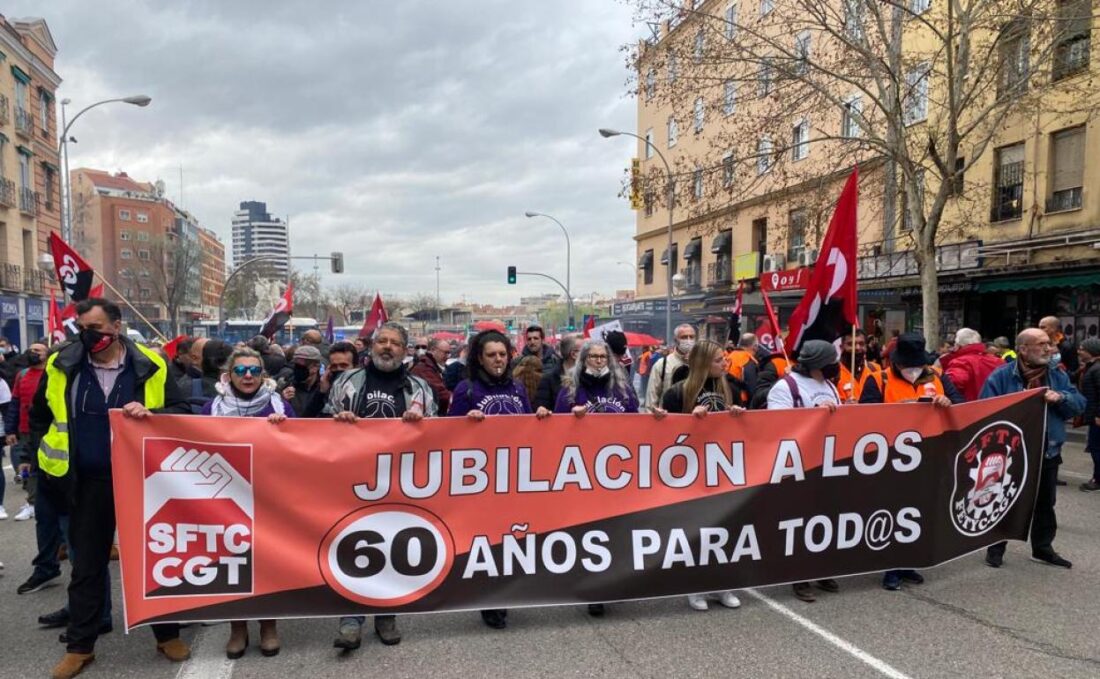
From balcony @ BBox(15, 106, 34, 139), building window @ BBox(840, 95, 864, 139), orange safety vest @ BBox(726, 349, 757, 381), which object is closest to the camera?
orange safety vest @ BBox(726, 349, 757, 381)

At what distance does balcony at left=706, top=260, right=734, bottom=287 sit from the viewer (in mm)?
30659

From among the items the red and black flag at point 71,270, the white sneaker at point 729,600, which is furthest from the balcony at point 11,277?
the white sneaker at point 729,600

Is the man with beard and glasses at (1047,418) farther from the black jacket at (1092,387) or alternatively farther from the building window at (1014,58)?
the building window at (1014,58)

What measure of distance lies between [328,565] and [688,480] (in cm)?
211

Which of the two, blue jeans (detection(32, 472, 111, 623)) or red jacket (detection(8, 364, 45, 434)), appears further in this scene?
red jacket (detection(8, 364, 45, 434))

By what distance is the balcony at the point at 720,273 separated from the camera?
30659 millimetres

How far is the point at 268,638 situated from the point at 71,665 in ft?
2.99

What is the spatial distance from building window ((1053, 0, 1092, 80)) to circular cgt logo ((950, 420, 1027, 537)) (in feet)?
39.7

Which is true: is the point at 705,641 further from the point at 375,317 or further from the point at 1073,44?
the point at 1073,44

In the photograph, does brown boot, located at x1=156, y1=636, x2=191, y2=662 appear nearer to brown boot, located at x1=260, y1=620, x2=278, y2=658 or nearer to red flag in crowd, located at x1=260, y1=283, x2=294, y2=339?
brown boot, located at x1=260, y1=620, x2=278, y2=658

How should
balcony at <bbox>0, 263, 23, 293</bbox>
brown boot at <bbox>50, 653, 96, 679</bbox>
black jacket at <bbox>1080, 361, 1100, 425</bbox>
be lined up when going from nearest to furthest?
brown boot at <bbox>50, 653, 96, 679</bbox> < black jacket at <bbox>1080, 361, 1100, 425</bbox> < balcony at <bbox>0, 263, 23, 293</bbox>

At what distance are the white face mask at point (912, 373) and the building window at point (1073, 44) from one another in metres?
12.3

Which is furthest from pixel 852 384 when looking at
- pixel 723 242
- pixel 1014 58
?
pixel 723 242

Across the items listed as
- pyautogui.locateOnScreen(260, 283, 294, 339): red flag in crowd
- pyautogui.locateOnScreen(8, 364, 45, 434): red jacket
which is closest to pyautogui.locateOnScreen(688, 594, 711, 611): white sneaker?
pyautogui.locateOnScreen(8, 364, 45, 434): red jacket
